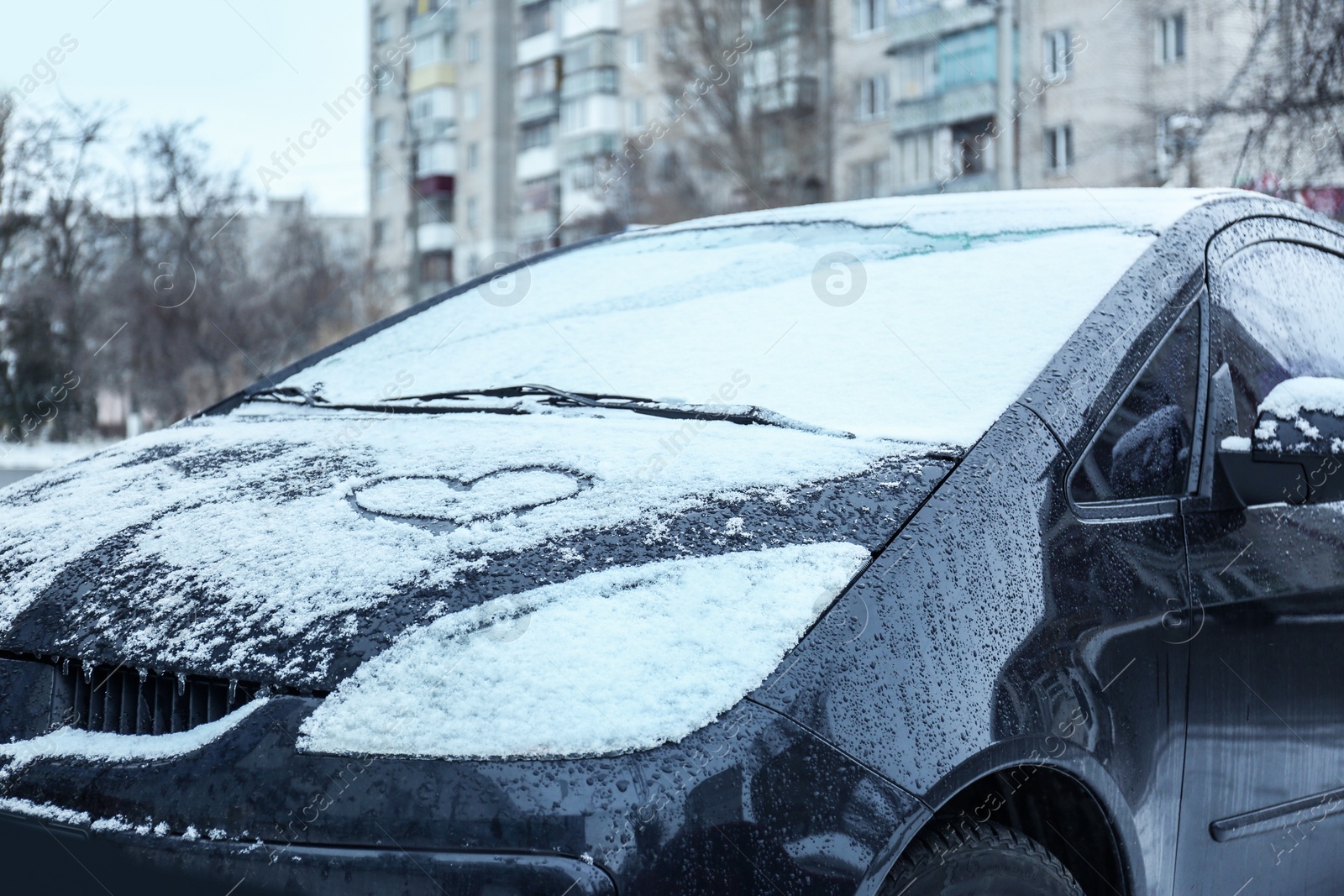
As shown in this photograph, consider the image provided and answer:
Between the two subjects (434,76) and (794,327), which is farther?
(434,76)

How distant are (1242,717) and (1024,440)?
59cm

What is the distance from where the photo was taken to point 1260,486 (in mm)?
1982

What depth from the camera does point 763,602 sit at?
57.6 inches

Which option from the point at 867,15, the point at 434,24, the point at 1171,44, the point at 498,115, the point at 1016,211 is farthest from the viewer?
the point at 434,24

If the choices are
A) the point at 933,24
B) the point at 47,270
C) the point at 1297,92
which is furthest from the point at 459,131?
the point at 1297,92

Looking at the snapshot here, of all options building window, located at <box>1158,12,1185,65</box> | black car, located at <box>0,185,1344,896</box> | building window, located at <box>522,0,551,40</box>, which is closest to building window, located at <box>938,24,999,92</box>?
building window, located at <box>1158,12,1185,65</box>

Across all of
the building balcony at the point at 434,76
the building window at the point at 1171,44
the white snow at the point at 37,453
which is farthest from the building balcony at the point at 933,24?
the building balcony at the point at 434,76

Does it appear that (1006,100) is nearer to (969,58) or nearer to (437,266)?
(969,58)

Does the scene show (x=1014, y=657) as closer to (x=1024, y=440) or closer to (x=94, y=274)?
(x=1024, y=440)

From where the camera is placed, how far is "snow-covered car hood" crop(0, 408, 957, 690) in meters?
1.48

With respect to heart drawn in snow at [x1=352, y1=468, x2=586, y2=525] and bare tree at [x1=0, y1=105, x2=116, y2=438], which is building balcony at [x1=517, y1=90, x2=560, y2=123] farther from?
heart drawn in snow at [x1=352, y1=468, x2=586, y2=525]

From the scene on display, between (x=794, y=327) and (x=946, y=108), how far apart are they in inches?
1333

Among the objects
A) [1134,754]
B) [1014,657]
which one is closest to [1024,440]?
[1014,657]

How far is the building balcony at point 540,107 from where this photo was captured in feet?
168
